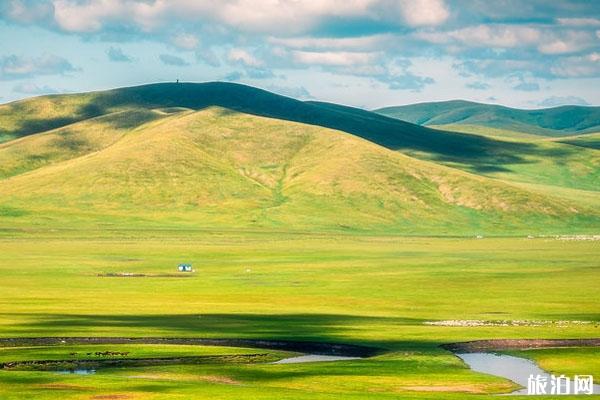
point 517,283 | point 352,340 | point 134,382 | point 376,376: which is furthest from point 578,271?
point 134,382

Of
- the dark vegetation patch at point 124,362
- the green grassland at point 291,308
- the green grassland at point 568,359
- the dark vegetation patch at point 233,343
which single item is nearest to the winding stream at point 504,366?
the green grassland at point 568,359

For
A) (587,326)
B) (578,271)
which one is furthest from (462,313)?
(578,271)

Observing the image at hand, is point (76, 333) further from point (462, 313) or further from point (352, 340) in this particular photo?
point (462, 313)

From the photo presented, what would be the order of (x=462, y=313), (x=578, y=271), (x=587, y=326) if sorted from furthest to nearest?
(x=578, y=271)
(x=462, y=313)
(x=587, y=326)

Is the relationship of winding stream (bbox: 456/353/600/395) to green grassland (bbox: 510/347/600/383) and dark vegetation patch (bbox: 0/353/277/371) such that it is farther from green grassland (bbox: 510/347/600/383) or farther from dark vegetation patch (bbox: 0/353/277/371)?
dark vegetation patch (bbox: 0/353/277/371)

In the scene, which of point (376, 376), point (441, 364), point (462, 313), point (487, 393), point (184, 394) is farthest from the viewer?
point (462, 313)

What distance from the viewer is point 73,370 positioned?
66.9 meters

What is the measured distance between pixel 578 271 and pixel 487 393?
96.1 meters

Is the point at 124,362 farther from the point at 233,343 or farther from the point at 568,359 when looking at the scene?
the point at 568,359

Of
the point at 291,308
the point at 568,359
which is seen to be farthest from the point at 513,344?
the point at 291,308

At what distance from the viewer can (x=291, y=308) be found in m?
107

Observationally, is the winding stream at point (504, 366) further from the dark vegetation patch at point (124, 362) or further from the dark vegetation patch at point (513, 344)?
the dark vegetation patch at point (124, 362)

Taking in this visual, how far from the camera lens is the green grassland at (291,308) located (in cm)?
6259

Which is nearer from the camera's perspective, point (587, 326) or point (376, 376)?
point (376, 376)
